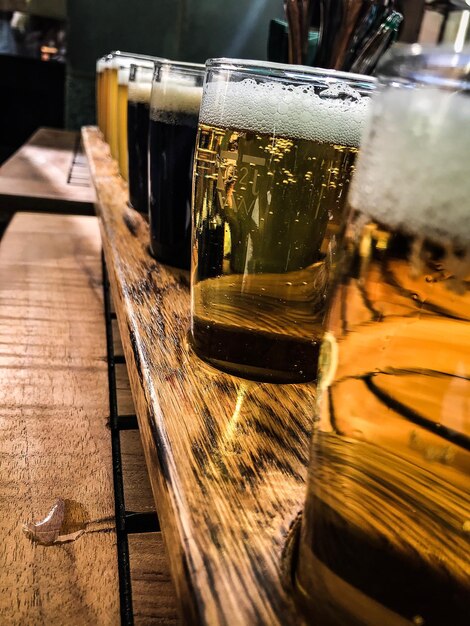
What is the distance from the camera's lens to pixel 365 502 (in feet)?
1.06

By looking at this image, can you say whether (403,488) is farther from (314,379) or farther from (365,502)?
(314,379)

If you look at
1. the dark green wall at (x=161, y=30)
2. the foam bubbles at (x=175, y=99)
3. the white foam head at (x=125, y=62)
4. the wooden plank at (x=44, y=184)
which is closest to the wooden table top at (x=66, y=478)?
the foam bubbles at (x=175, y=99)

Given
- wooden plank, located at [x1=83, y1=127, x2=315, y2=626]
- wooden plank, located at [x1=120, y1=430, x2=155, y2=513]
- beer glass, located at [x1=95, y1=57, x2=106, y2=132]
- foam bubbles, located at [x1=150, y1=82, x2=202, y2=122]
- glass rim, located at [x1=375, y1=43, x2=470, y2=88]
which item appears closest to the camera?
glass rim, located at [x1=375, y1=43, x2=470, y2=88]

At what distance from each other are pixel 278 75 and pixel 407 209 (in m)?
0.33

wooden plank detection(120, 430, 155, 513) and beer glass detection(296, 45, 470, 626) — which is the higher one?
beer glass detection(296, 45, 470, 626)

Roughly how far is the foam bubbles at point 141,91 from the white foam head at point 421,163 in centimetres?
98

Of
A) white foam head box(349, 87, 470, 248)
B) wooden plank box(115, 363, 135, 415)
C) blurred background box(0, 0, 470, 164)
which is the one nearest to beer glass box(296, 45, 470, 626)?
white foam head box(349, 87, 470, 248)

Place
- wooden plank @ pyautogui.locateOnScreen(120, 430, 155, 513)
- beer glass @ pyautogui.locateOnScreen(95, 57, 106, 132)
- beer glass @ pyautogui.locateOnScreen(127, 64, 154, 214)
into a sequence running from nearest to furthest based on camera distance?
wooden plank @ pyautogui.locateOnScreen(120, 430, 155, 513), beer glass @ pyautogui.locateOnScreen(127, 64, 154, 214), beer glass @ pyautogui.locateOnScreen(95, 57, 106, 132)

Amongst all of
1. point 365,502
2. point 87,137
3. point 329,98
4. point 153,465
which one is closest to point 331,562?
point 365,502

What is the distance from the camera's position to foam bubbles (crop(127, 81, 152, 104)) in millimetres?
1187

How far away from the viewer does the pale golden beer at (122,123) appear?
1544 mm

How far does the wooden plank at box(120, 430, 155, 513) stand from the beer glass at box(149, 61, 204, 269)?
30 centimetres

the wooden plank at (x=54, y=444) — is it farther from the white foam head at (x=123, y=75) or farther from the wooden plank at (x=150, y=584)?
the white foam head at (x=123, y=75)

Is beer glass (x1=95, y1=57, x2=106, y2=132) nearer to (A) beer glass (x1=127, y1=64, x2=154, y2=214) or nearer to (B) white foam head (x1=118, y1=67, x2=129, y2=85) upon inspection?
(B) white foam head (x1=118, y1=67, x2=129, y2=85)
